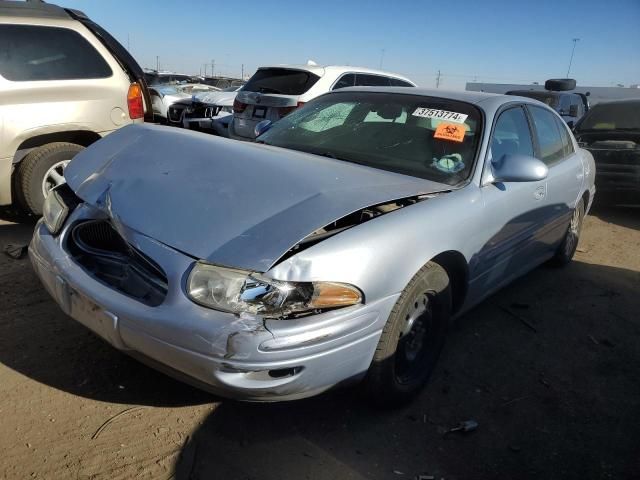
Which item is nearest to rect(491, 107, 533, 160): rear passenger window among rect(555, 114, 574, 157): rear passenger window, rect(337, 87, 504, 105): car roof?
rect(337, 87, 504, 105): car roof

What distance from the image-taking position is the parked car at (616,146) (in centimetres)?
670

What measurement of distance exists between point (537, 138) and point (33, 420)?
11.5 feet

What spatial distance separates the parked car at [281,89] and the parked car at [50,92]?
233cm

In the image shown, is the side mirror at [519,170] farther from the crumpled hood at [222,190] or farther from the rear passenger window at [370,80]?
the rear passenger window at [370,80]

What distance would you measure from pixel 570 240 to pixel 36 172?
4742mm

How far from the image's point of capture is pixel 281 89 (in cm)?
751

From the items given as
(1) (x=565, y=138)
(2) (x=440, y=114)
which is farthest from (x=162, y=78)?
(2) (x=440, y=114)

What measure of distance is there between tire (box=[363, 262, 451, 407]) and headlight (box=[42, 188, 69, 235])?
1643 millimetres

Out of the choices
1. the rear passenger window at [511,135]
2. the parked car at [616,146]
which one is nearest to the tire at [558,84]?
the parked car at [616,146]

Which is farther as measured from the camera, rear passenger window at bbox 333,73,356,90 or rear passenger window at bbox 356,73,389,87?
rear passenger window at bbox 356,73,389,87

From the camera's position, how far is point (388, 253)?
2186 millimetres

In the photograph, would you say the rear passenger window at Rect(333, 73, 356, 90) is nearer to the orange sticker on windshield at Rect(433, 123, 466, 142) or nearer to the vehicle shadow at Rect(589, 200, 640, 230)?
the vehicle shadow at Rect(589, 200, 640, 230)

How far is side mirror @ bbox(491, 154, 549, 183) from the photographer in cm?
290

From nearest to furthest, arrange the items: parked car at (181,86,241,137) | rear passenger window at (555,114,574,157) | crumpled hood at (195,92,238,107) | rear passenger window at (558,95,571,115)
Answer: rear passenger window at (555,114,574,157) → parked car at (181,86,241,137) → crumpled hood at (195,92,238,107) → rear passenger window at (558,95,571,115)
